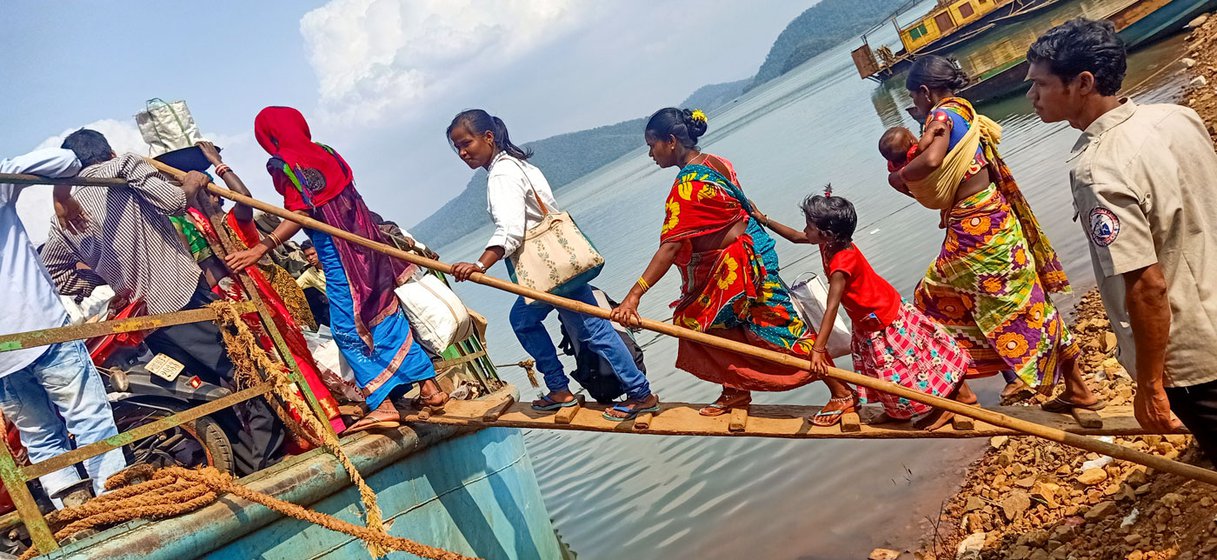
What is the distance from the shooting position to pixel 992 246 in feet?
11.5

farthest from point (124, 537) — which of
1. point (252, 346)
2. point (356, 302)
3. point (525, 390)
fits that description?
point (525, 390)

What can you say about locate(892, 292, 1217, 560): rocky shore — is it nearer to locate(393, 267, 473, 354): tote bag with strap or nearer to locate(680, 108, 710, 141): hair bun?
locate(680, 108, 710, 141): hair bun

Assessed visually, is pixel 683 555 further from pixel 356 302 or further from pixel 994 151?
pixel 994 151

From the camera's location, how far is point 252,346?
3.84 metres

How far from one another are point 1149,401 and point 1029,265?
1368 mm

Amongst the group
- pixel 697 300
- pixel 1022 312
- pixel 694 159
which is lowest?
pixel 1022 312

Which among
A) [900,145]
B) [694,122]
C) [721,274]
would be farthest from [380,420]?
[900,145]

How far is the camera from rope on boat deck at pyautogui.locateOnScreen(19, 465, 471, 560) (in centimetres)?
320

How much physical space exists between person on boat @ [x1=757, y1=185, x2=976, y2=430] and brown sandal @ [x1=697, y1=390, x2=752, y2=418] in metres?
0.60

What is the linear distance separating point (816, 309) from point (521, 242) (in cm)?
155

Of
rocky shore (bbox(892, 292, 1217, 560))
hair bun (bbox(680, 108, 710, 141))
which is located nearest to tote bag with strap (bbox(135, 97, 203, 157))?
hair bun (bbox(680, 108, 710, 141))

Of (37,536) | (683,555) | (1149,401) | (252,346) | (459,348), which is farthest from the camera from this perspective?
(683,555)

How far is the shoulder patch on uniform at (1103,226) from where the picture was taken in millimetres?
2090

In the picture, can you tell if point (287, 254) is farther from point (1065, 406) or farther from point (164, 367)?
point (1065, 406)
